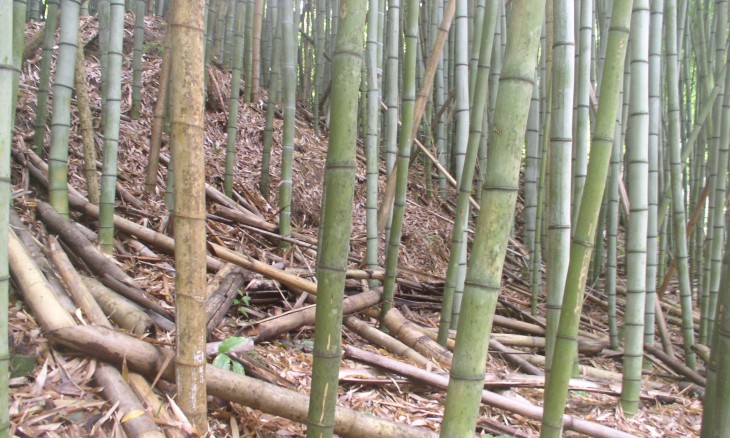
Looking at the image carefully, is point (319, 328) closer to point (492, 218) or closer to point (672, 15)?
point (492, 218)

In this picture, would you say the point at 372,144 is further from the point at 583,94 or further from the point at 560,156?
the point at 560,156

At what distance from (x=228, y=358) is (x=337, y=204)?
29.8 inches

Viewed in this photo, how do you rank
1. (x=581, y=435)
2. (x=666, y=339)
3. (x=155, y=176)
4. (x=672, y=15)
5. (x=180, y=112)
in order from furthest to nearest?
(x=155, y=176) < (x=666, y=339) < (x=672, y=15) < (x=581, y=435) < (x=180, y=112)

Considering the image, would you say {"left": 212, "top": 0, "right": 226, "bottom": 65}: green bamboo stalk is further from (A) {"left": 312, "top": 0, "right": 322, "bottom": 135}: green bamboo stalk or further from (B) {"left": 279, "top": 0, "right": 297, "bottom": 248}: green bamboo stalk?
(B) {"left": 279, "top": 0, "right": 297, "bottom": 248}: green bamboo stalk

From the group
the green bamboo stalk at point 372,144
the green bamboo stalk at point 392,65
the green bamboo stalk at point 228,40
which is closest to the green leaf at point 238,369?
the green bamboo stalk at point 372,144

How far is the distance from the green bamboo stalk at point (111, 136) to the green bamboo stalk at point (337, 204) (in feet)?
4.46

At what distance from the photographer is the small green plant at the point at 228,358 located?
5.26ft

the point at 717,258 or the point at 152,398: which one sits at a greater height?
the point at 717,258

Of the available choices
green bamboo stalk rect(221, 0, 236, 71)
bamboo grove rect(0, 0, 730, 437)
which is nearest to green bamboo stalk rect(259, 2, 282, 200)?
bamboo grove rect(0, 0, 730, 437)

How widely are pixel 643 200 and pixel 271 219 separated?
2.01m

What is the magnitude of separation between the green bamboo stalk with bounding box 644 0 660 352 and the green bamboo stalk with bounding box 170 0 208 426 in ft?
6.27

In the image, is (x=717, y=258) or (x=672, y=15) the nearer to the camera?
(x=672, y=15)

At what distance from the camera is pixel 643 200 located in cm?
201

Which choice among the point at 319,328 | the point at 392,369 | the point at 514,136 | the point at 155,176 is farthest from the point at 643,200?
the point at 155,176
